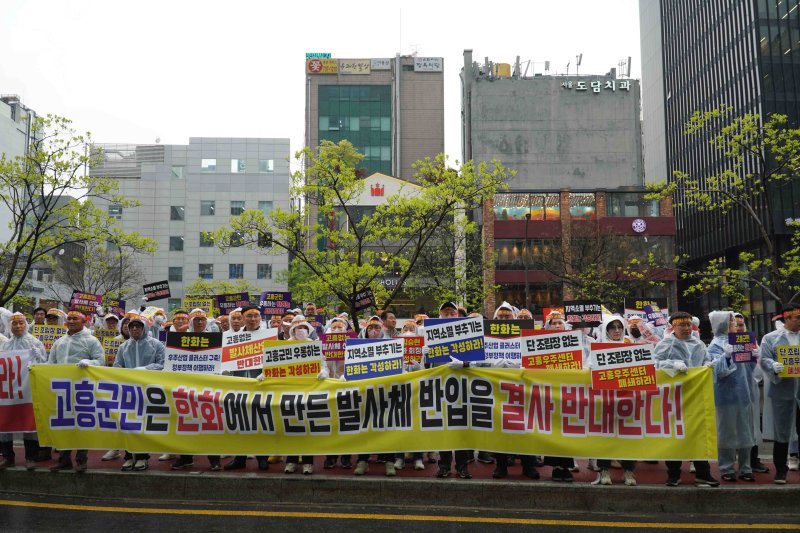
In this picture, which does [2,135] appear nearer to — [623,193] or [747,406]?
[623,193]

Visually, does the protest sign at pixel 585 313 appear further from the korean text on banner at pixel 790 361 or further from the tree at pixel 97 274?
the tree at pixel 97 274

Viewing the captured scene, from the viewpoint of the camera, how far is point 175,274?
6681cm

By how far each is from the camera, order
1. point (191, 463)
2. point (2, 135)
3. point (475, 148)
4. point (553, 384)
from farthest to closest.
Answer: point (2, 135) → point (475, 148) → point (191, 463) → point (553, 384)

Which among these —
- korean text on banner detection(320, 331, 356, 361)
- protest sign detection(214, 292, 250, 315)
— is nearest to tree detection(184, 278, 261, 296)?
protest sign detection(214, 292, 250, 315)

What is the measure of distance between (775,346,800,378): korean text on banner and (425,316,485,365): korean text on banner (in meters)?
3.70

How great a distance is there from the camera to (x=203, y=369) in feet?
27.9

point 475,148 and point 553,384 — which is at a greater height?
point 475,148

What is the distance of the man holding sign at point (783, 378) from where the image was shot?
311 inches

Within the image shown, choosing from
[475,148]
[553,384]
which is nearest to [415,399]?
[553,384]

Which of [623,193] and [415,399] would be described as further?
[623,193]

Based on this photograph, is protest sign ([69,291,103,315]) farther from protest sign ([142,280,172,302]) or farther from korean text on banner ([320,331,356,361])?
korean text on banner ([320,331,356,361])

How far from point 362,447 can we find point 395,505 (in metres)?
0.84

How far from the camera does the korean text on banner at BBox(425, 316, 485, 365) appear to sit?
786cm

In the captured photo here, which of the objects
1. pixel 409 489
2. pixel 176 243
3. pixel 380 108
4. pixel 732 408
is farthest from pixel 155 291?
pixel 380 108
